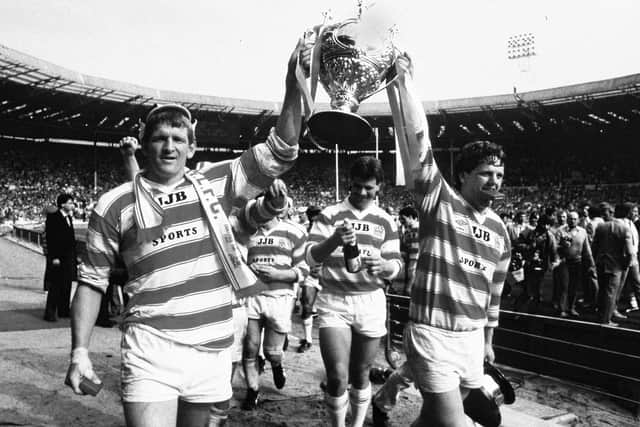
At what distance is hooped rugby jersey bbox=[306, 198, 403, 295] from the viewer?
13.0 feet

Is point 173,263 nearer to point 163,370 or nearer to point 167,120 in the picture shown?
point 163,370

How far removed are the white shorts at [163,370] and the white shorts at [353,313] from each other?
1.75 metres

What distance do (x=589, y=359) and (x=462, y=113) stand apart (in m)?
32.2

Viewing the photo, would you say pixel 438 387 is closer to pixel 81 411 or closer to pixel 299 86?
pixel 299 86

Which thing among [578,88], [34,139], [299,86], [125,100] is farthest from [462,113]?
[299,86]

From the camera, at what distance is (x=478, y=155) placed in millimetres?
3057

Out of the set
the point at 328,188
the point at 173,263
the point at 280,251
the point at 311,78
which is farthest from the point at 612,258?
the point at 328,188

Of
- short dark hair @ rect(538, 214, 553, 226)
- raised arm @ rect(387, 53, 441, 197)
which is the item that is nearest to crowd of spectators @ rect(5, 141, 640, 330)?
short dark hair @ rect(538, 214, 553, 226)

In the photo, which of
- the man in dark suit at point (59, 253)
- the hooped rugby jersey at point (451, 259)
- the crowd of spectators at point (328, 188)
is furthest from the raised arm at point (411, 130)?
the crowd of spectators at point (328, 188)

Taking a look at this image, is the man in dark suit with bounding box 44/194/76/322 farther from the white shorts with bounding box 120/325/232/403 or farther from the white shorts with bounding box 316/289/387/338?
the white shorts with bounding box 120/325/232/403

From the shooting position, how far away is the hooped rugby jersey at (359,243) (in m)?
3.96

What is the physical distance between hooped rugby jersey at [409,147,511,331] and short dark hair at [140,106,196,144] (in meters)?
1.34

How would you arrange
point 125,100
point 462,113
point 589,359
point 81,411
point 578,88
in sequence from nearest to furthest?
point 81,411 < point 589,359 < point 578,88 < point 125,100 < point 462,113

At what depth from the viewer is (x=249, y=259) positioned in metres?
5.12
